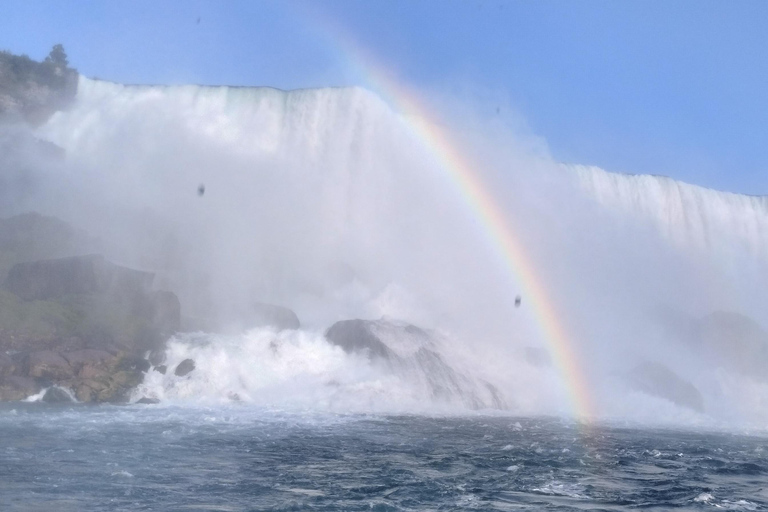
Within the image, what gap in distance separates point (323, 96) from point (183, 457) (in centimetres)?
2553

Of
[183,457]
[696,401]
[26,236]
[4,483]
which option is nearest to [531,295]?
[696,401]

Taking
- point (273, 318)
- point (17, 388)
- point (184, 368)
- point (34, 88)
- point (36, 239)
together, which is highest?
point (34, 88)

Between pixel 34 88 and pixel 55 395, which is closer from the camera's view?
pixel 55 395

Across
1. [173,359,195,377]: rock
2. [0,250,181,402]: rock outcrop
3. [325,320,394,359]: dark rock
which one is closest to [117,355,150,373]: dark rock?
[0,250,181,402]: rock outcrop

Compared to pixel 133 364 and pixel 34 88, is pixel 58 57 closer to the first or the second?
pixel 34 88

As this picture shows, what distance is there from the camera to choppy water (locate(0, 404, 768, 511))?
9.22 meters

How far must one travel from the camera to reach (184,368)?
20.8 metres

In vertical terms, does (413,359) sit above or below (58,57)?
below

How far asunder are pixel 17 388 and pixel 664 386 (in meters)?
21.6

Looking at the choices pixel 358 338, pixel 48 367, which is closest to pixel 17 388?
pixel 48 367

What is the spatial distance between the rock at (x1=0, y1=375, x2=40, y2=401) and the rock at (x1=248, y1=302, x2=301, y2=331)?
8.16 metres

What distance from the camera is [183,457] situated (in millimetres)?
11641

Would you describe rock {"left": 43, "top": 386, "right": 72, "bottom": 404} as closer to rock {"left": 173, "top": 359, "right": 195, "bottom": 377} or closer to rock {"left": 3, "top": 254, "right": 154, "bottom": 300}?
rock {"left": 173, "top": 359, "right": 195, "bottom": 377}

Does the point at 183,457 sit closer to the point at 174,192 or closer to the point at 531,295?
the point at 174,192
